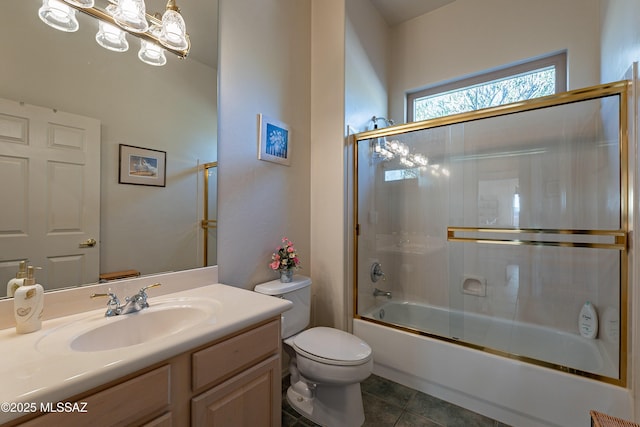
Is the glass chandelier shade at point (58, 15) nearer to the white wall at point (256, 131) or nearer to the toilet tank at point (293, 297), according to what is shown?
the white wall at point (256, 131)

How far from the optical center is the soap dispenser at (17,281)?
93 centimetres

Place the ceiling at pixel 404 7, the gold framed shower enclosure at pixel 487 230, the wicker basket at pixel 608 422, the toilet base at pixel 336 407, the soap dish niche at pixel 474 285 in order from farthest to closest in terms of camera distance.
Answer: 1. the ceiling at pixel 404 7
2. the soap dish niche at pixel 474 285
3. the toilet base at pixel 336 407
4. the gold framed shower enclosure at pixel 487 230
5. the wicker basket at pixel 608 422

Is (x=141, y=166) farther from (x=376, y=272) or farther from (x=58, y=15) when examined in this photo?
(x=376, y=272)

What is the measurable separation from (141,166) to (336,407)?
64.5 inches

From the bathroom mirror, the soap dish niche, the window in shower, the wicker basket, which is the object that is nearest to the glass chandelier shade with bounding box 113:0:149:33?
the bathroom mirror

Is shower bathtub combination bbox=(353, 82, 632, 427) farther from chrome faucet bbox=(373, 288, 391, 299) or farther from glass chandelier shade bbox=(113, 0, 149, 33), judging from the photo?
glass chandelier shade bbox=(113, 0, 149, 33)

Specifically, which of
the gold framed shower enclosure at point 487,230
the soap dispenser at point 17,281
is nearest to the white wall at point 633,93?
the gold framed shower enclosure at point 487,230

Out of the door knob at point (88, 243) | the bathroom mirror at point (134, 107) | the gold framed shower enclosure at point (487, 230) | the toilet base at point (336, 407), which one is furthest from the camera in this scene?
the toilet base at point (336, 407)

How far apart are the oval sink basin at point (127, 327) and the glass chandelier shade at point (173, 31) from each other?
4.02 feet

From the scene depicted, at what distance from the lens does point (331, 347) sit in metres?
1.51

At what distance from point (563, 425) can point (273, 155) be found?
88.4 inches

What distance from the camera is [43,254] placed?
3.30 ft

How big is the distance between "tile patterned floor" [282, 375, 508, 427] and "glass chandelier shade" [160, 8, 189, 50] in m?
2.11

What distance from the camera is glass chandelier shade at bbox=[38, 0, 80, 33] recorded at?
101 cm
